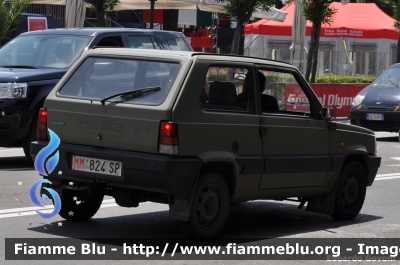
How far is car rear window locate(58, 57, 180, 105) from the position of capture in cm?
695

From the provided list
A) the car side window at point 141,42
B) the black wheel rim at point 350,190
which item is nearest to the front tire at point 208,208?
the black wheel rim at point 350,190

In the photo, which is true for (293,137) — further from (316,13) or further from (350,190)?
(316,13)

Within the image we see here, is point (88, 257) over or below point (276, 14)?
below

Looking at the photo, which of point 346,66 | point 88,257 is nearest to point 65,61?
point 88,257

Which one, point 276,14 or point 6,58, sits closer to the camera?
point 6,58

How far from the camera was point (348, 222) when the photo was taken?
8.66 meters

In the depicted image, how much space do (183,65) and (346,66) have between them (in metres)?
22.6

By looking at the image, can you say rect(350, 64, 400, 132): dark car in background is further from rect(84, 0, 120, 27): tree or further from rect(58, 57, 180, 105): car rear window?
rect(58, 57, 180, 105): car rear window

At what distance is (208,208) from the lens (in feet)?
23.2

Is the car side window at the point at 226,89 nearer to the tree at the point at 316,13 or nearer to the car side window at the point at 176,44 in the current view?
the car side window at the point at 176,44

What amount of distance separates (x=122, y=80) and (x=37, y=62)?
5.08 m

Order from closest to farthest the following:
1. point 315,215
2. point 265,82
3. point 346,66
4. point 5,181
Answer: point 265,82, point 315,215, point 5,181, point 346,66

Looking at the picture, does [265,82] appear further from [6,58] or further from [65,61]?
[6,58]

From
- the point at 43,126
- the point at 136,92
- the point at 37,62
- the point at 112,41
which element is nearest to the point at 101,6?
the point at 112,41
